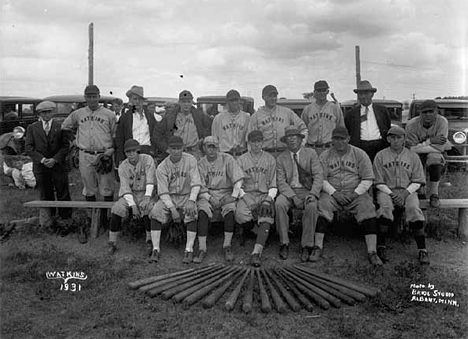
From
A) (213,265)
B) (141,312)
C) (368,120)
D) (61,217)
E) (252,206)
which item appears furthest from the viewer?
(61,217)

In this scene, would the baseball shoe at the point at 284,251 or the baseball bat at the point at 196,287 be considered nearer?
the baseball bat at the point at 196,287

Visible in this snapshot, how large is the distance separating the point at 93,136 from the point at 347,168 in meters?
3.49

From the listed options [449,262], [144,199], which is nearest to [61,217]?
[144,199]

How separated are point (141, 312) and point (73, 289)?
0.96m

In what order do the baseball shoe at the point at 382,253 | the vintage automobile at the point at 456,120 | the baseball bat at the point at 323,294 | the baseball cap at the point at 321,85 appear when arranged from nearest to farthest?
the baseball bat at the point at 323,294 < the baseball shoe at the point at 382,253 < the baseball cap at the point at 321,85 < the vintage automobile at the point at 456,120

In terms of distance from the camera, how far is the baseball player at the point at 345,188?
533 centimetres

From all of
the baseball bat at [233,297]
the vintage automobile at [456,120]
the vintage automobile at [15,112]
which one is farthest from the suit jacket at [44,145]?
the vintage automobile at [456,120]

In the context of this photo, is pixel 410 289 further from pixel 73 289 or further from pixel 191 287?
pixel 73 289

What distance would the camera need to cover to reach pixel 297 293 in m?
4.37

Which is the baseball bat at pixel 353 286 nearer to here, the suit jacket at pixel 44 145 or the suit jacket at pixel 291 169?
the suit jacket at pixel 291 169

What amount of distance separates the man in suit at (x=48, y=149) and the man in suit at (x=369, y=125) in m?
4.07

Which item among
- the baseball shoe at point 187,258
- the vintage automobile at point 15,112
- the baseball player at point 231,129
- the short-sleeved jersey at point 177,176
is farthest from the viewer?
the vintage automobile at point 15,112

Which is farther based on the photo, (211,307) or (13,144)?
(13,144)

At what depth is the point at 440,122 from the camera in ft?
20.4
